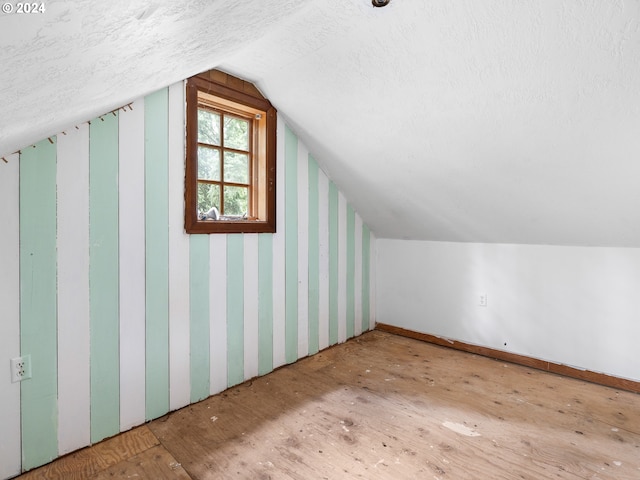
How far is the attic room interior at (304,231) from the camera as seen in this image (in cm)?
132

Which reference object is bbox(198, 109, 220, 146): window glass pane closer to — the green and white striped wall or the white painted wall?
the green and white striped wall

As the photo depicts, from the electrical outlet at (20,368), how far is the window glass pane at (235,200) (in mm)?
1258

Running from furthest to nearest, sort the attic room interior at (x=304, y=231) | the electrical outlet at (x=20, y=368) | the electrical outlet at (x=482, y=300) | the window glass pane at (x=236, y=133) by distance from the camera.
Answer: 1. the electrical outlet at (x=482, y=300)
2. the window glass pane at (x=236, y=133)
3. the electrical outlet at (x=20, y=368)
4. the attic room interior at (x=304, y=231)

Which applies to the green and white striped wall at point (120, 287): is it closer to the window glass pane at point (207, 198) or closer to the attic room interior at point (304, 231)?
the attic room interior at point (304, 231)

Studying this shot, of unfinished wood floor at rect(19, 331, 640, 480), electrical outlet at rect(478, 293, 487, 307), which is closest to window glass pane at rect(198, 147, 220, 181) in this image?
unfinished wood floor at rect(19, 331, 640, 480)

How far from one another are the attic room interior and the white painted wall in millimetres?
→ 16

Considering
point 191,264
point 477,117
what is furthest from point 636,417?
point 191,264

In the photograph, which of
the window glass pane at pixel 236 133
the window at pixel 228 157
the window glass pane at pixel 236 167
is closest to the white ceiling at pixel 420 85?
the window at pixel 228 157

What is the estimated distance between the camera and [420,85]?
174cm

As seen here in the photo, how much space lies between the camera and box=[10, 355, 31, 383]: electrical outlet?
1463 mm

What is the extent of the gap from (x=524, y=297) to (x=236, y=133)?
7.88 feet

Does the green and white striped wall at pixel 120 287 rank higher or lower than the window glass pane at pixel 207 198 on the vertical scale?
lower

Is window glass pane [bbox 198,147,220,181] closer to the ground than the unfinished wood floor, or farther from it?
farther from it
